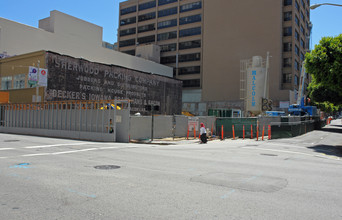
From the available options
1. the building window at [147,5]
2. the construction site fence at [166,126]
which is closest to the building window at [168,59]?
the building window at [147,5]

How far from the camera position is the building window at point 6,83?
35.0 m

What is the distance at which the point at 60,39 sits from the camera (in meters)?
45.3

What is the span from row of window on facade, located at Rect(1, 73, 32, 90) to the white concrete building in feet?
16.8

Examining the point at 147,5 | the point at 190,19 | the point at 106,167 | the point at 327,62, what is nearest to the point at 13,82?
the point at 106,167

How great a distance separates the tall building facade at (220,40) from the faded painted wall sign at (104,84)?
15489 millimetres

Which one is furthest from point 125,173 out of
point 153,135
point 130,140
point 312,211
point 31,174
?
point 153,135

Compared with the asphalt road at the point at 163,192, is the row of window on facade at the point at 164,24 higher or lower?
higher

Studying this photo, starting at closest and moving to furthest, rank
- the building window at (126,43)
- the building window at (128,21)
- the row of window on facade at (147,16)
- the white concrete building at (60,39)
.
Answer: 1. the white concrete building at (60,39)
2. the row of window on facade at (147,16)
3. the building window at (126,43)
4. the building window at (128,21)

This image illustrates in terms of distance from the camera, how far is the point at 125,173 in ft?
26.6

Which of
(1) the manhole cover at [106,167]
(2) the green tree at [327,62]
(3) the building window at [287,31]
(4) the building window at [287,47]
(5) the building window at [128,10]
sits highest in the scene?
(5) the building window at [128,10]

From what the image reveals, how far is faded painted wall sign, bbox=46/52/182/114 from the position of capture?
3228 cm

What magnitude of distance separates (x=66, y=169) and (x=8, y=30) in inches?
1519

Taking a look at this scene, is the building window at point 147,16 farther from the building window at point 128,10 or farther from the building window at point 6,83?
the building window at point 6,83

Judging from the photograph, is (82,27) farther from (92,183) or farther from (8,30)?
(92,183)
